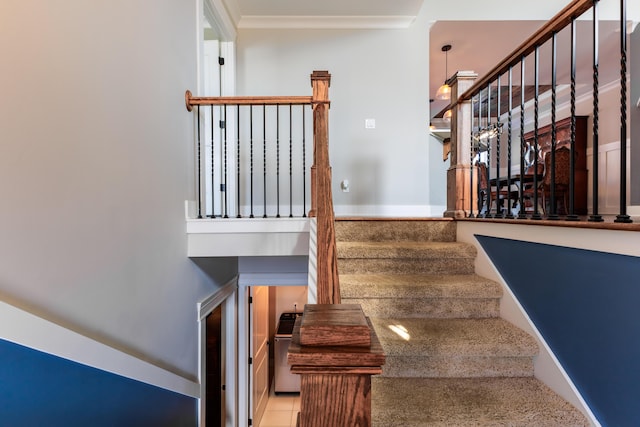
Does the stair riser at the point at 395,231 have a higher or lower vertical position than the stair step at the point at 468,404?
higher

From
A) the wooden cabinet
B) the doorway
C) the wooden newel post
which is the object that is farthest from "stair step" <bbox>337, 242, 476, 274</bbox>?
the wooden cabinet

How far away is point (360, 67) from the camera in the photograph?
3.77 metres

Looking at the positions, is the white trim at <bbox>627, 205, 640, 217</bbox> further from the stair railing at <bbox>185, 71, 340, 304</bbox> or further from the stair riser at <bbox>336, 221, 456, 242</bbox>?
the stair railing at <bbox>185, 71, 340, 304</bbox>

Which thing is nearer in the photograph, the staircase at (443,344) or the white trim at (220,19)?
the staircase at (443,344)

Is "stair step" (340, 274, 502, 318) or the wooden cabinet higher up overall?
the wooden cabinet

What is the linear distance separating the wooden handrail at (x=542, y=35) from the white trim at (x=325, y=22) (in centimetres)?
196

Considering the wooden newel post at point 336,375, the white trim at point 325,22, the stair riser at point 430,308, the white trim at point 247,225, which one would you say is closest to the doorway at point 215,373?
the white trim at point 247,225

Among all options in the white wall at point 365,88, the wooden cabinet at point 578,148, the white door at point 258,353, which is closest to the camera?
the white wall at point 365,88

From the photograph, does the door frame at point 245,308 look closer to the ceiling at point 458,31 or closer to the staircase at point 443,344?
the staircase at point 443,344

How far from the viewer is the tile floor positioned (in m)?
4.36

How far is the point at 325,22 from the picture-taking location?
3.67m

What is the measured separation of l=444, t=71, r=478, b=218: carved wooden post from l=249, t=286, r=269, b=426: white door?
2.60 m

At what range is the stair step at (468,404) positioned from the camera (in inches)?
46.7

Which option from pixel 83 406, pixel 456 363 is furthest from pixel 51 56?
pixel 456 363
